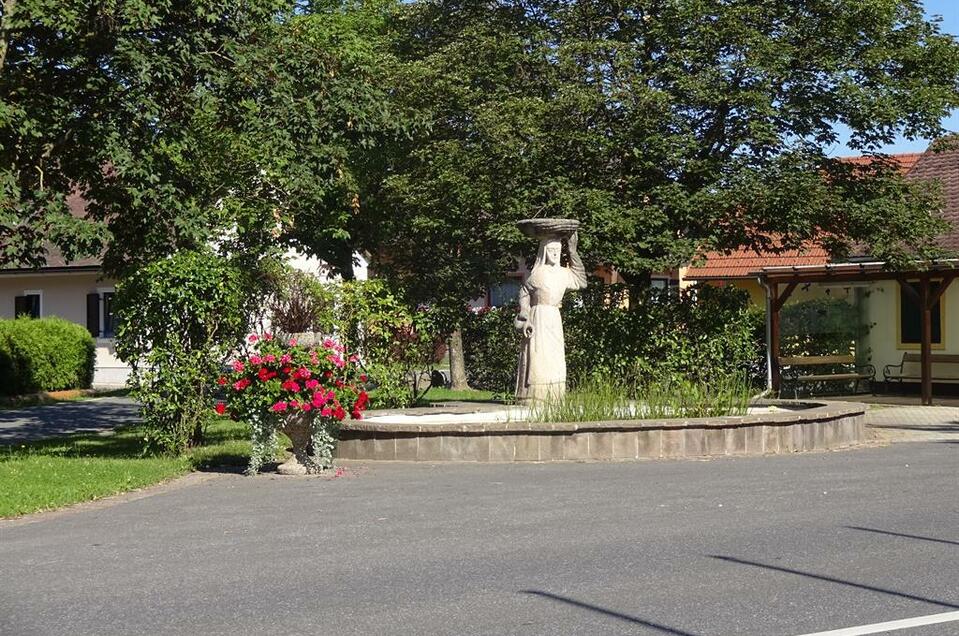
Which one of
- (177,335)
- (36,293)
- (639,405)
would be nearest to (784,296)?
(639,405)

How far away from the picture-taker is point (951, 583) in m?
7.78

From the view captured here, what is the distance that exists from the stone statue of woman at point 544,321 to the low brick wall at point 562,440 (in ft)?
9.77

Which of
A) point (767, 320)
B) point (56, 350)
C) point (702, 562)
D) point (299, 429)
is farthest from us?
point (56, 350)

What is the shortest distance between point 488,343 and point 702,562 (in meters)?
17.2

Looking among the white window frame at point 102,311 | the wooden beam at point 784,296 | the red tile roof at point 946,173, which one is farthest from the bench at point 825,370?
the white window frame at point 102,311

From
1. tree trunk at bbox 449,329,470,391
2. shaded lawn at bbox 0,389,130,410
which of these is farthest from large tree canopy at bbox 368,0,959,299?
shaded lawn at bbox 0,389,130,410

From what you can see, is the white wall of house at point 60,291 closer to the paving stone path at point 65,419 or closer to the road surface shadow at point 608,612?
the paving stone path at point 65,419

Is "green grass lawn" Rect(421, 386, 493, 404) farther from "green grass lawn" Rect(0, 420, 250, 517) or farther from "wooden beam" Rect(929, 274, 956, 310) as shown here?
"wooden beam" Rect(929, 274, 956, 310)

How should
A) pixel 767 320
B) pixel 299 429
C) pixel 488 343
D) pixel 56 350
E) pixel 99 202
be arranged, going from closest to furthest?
1. pixel 299 429
2. pixel 99 202
3. pixel 488 343
4. pixel 767 320
5. pixel 56 350

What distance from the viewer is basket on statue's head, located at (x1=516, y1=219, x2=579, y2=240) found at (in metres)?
19.0

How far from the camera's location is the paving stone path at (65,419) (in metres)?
22.2

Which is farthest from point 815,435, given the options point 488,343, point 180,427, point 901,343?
point 901,343

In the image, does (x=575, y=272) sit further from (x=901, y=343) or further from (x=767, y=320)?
(x=901, y=343)

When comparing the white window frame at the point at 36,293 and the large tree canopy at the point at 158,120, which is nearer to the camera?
the large tree canopy at the point at 158,120
